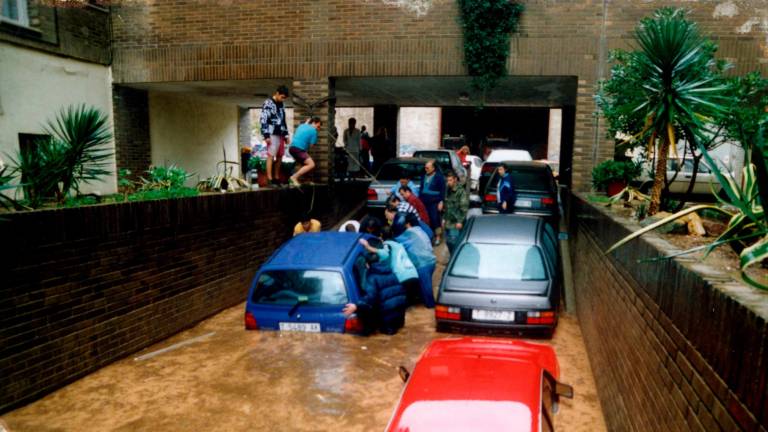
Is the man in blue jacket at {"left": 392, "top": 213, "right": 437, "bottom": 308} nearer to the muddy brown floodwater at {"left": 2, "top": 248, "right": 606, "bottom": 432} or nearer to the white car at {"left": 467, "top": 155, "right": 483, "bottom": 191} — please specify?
the muddy brown floodwater at {"left": 2, "top": 248, "right": 606, "bottom": 432}

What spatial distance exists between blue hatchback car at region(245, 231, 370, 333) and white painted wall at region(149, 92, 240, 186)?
8.43m

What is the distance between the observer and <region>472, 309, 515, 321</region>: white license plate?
7.16 m

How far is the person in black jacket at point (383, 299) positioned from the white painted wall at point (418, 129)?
92.9ft

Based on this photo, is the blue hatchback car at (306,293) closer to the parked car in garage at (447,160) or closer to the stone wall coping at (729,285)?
the stone wall coping at (729,285)

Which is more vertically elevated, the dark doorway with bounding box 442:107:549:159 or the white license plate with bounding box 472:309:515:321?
the dark doorway with bounding box 442:107:549:159

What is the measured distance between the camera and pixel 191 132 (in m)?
16.5

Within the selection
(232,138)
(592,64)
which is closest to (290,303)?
(592,64)

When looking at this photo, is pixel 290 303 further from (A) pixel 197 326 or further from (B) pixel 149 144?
(B) pixel 149 144

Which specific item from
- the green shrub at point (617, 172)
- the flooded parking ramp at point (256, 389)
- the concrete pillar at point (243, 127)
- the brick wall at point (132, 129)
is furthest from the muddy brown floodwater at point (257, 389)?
the concrete pillar at point (243, 127)

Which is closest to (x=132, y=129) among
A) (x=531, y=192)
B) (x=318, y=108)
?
(x=318, y=108)

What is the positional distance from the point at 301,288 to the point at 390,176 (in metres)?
7.43

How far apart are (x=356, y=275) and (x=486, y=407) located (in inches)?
145

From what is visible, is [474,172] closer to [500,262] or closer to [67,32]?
[500,262]

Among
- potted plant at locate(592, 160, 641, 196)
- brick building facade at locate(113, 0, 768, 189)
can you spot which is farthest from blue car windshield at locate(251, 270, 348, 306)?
brick building facade at locate(113, 0, 768, 189)
